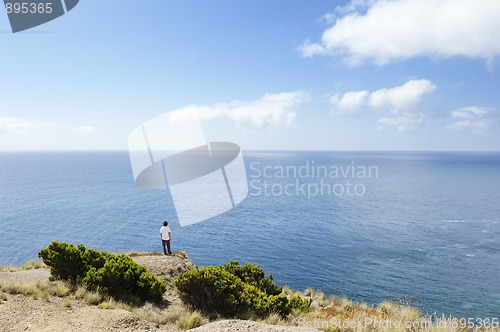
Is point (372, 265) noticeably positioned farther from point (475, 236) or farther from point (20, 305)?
point (20, 305)

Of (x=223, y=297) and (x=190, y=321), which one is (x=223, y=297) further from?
(x=190, y=321)

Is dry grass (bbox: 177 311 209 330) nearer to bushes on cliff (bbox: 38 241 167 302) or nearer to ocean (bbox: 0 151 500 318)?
bushes on cliff (bbox: 38 241 167 302)

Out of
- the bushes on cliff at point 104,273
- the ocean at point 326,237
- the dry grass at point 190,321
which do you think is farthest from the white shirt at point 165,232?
the ocean at point 326,237

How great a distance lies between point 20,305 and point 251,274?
10.2 m

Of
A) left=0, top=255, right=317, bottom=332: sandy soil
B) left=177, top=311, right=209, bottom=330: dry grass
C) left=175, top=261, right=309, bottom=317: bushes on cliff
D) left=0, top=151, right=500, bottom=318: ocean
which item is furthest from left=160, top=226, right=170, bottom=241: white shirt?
left=0, top=151, right=500, bottom=318: ocean

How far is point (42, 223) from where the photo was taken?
5847 cm

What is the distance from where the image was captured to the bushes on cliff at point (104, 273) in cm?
1338

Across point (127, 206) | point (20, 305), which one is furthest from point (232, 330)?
point (127, 206)

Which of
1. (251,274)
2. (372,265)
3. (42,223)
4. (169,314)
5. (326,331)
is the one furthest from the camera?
(42,223)

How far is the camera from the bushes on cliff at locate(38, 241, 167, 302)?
1338 cm

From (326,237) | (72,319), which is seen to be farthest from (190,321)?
(326,237)

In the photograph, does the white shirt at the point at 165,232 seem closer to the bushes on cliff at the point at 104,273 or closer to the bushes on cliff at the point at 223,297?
the bushes on cliff at the point at 104,273

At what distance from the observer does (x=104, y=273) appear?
13430mm

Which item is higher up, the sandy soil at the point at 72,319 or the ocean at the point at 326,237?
the sandy soil at the point at 72,319
